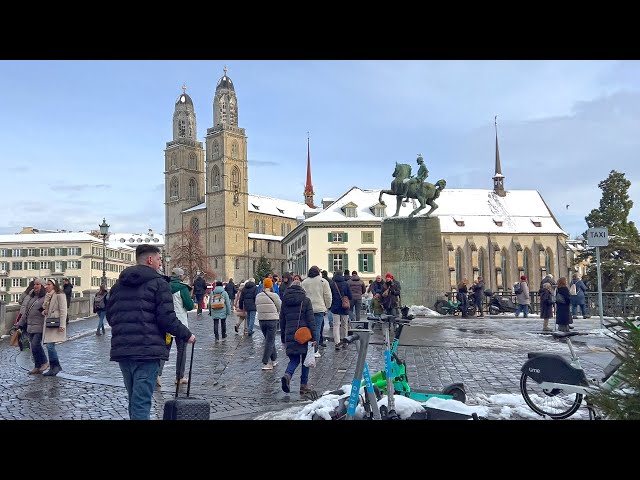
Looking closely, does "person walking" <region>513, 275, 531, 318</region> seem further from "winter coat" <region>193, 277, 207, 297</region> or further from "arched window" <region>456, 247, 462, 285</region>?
"arched window" <region>456, 247, 462, 285</region>

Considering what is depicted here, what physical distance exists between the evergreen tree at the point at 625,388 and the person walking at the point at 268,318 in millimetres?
7708

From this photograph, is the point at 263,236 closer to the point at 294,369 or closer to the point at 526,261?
the point at 526,261

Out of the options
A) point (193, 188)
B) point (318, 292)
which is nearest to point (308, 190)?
point (193, 188)

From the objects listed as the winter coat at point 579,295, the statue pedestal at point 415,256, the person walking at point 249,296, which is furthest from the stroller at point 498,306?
the person walking at point 249,296

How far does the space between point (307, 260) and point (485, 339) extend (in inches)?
2043

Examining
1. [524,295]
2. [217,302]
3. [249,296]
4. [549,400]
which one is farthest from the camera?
[524,295]

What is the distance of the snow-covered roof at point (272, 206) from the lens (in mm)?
117812

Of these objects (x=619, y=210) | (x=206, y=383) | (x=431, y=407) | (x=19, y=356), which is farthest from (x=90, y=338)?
(x=619, y=210)

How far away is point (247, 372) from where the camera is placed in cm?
1132

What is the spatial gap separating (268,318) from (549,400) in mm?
5699

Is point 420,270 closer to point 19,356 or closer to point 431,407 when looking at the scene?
point 19,356

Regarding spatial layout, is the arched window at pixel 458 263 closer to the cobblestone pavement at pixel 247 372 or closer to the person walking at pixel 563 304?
the cobblestone pavement at pixel 247 372
